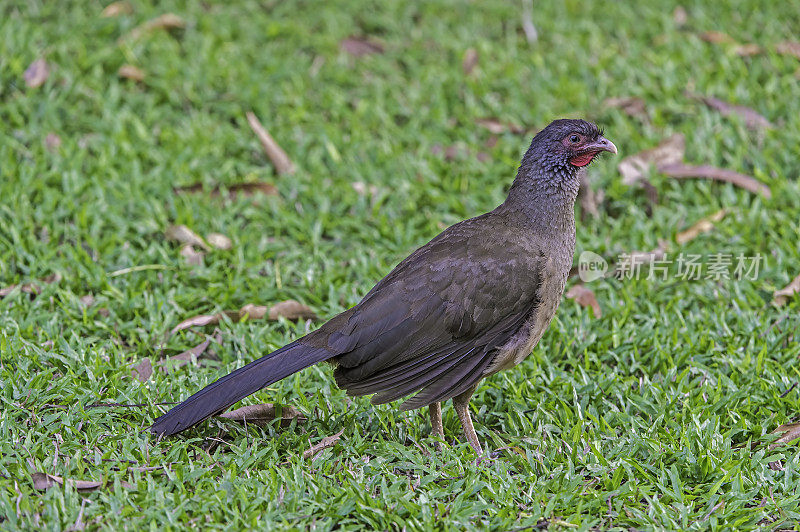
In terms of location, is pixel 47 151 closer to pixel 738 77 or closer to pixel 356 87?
pixel 356 87

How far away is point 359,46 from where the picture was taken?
8094mm

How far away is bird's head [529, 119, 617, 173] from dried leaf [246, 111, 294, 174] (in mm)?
2517

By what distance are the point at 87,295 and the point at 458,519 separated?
2673 millimetres

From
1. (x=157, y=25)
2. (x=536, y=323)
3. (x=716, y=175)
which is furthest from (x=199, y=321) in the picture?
(x=157, y=25)

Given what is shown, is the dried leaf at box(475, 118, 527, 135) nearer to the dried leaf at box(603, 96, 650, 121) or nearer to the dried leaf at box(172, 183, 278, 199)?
the dried leaf at box(603, 96, 650, 121)

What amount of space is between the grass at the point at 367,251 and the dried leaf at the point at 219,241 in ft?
0.29

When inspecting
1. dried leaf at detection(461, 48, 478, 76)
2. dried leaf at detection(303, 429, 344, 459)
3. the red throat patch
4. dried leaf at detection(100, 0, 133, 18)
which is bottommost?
dried leaf at detection(303, 429, 344, 459)

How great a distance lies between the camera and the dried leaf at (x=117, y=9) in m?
7.95

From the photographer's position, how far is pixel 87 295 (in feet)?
17.6

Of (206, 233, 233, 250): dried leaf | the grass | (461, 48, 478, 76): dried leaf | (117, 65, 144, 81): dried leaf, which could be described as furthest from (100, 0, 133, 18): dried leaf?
(206, 233, 233, 250): dried leaf

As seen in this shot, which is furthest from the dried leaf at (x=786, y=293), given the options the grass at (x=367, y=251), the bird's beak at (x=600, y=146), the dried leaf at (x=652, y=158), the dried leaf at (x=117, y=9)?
the dried leaf at (x=117, y=9)

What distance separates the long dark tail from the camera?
4012 millimetres

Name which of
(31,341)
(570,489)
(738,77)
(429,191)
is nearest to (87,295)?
(31,341)

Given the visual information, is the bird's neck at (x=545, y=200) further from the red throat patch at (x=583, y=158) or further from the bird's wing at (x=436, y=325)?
the bird's wing at (x=436, y=325)
